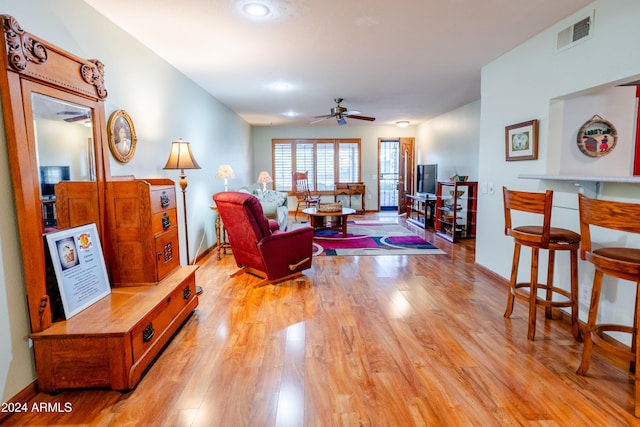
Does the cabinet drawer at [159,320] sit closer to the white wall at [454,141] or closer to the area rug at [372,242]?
the area rug at [372,242]

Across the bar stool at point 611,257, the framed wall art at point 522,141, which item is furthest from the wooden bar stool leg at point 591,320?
the framed wall art at point 522,141

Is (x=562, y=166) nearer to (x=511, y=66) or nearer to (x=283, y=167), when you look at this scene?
(x=511, y=66)

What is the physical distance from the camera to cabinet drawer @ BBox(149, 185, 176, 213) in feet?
7.90

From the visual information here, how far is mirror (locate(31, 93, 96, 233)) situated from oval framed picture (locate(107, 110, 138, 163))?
1.36ft

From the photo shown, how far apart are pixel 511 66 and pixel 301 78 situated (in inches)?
96.6

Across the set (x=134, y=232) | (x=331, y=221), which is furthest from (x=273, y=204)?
(x=134, y=232)

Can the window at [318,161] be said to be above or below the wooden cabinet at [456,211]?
above

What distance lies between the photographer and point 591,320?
1906mm

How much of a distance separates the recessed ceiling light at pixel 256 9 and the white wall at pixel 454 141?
4.70 m

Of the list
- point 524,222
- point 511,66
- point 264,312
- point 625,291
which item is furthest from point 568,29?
point 264,312

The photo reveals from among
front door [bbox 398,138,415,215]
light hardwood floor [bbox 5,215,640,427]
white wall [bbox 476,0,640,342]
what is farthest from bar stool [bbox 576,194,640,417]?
front door [bbox 398,138,415,215]

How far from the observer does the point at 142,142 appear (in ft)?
10.7

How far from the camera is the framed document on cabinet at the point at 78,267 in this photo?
193 centimetres

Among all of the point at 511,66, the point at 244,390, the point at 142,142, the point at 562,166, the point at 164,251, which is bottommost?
the point at 244,390
